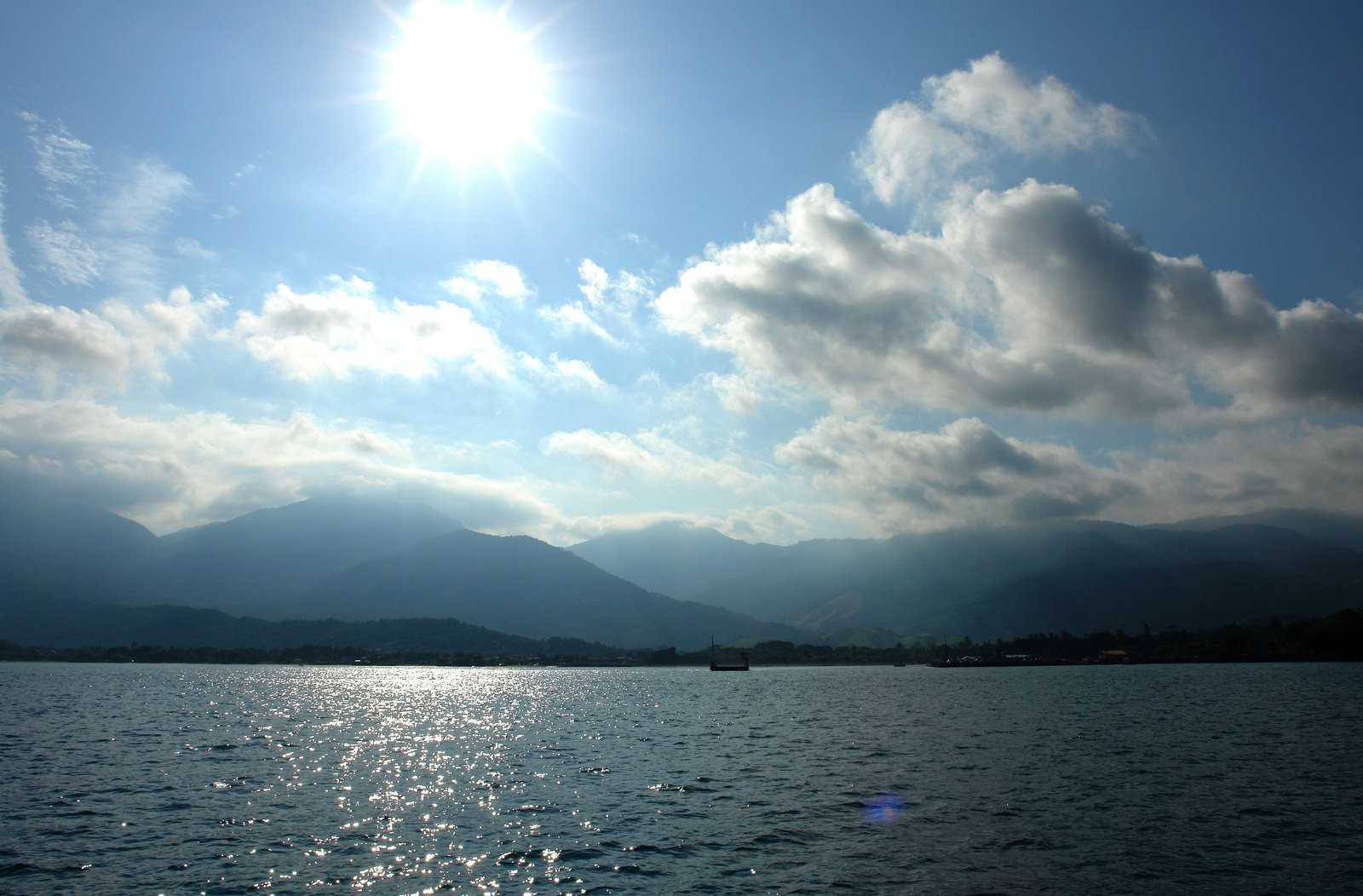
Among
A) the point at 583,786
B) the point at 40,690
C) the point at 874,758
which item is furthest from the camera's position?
the point at 40,690

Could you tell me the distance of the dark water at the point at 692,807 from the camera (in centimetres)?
3794

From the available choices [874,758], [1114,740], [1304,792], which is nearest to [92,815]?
[874,758]

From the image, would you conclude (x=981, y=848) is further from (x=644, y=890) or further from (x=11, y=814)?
(x=11, y=814)

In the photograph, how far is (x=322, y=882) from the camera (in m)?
36.7

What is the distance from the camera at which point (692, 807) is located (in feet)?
176

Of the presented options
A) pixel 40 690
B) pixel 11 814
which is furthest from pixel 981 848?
pixel 40 690

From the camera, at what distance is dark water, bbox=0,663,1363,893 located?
124ft

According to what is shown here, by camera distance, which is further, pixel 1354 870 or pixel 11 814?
pixel 11 814

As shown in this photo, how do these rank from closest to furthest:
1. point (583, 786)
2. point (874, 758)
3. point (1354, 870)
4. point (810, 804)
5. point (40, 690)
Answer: point (1354, 870) → point (810, 804) → point (583, 786) → point (874, 758) → point (40, 690)

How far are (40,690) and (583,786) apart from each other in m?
186

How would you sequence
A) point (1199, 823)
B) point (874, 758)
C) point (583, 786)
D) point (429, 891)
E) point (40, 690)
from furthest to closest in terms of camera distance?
point (40, 690), point (874, 758), point (583, 786), point (1199, 823), point (429, 891)

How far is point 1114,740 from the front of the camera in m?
86.9

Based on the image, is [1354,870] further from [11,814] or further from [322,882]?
[11,814]

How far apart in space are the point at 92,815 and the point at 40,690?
173476 millimetres
